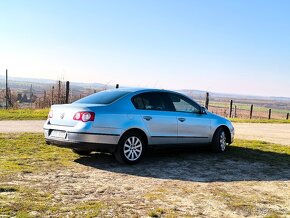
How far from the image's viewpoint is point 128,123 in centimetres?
812

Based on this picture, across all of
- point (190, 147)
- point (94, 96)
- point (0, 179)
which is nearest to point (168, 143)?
point (190, 147)

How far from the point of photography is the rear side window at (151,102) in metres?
8.59

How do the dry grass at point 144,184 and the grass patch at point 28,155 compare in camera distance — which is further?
the grass patch at point 28,155

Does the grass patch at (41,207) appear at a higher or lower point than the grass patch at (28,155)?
higher

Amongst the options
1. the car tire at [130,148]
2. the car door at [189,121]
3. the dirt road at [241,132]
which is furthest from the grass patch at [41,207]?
the dirt road at [241,132]

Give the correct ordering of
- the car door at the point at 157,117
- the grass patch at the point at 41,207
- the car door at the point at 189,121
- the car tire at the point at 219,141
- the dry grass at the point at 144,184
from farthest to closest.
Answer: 1. the car tire at the point at 219,141
2. the car door at the point at 189,121
3. the car door at the point at 157,117
4. the dry grass at the point at 144,184
5. the grass patch at the point at 41,207

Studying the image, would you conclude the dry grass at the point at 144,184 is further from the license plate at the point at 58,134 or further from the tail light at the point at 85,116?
the tail light at the point at 85,116

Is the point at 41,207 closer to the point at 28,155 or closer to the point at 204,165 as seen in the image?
the point at 28,155

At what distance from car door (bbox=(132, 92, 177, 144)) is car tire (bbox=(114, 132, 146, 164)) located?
332 millimetres

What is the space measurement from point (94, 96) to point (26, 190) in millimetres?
3529

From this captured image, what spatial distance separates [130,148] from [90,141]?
94cm

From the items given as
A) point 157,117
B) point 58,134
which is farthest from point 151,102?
point 58,134

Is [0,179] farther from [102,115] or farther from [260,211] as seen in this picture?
[260,211]

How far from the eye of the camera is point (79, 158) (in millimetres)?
8891
